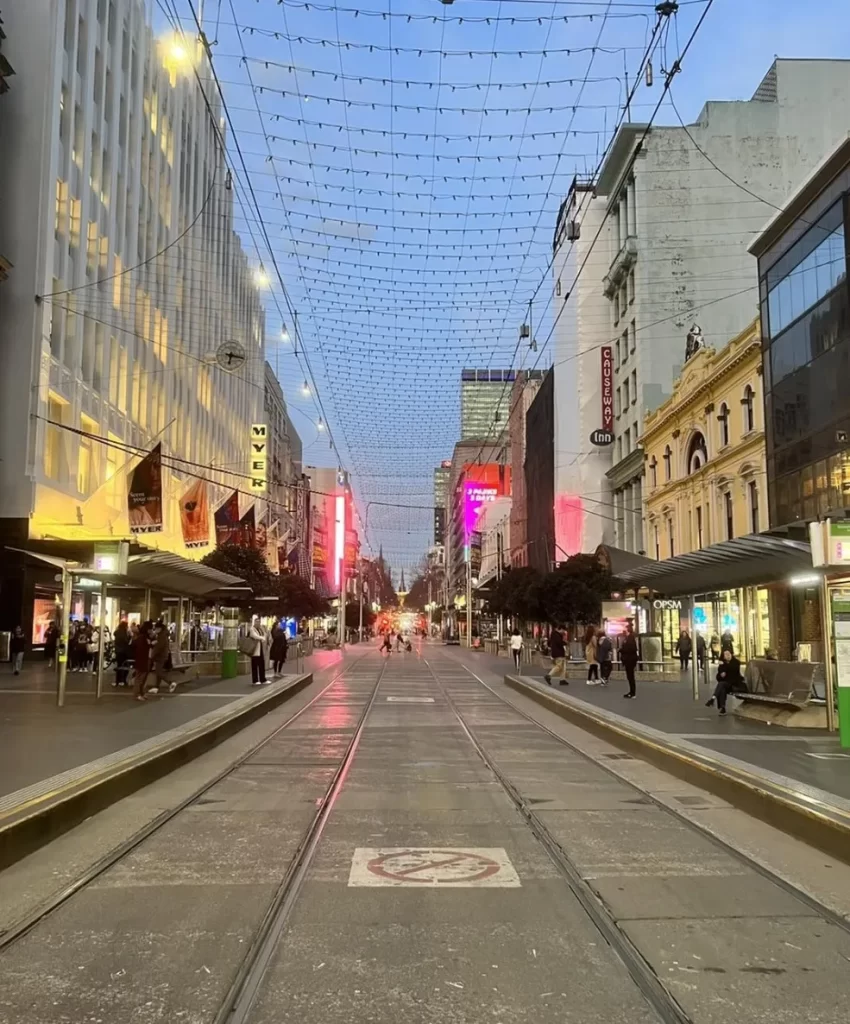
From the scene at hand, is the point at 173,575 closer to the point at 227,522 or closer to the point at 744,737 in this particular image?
the point at 744,737

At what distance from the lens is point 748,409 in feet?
118

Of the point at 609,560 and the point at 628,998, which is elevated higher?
the point at 609,560

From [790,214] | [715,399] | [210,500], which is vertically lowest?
[210,500]

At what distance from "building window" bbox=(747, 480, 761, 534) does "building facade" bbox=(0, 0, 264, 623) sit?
18.9m

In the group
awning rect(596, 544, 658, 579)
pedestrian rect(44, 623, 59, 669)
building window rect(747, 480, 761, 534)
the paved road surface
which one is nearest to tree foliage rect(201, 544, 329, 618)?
pedestrian rect(44, 623, 59, 669)

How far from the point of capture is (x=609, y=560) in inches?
1592

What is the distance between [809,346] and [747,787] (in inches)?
908

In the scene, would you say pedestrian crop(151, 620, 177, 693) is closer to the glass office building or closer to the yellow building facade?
the yellow building facade

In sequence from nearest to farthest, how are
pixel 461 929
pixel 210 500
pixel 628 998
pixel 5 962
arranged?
pixel 628 998 → pixel 5 962 → pixel 461 929 → pixel 210 500

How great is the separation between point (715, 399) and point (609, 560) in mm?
8114

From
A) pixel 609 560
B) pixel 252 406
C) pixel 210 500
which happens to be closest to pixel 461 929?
pixel 609 560

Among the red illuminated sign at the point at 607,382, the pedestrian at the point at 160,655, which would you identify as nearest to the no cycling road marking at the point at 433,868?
the pedestrian at the point at 160,655

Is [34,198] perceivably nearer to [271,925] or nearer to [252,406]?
[271,925]

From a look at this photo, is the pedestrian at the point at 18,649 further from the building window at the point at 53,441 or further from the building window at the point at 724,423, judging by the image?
the building window at the point at 724,423
